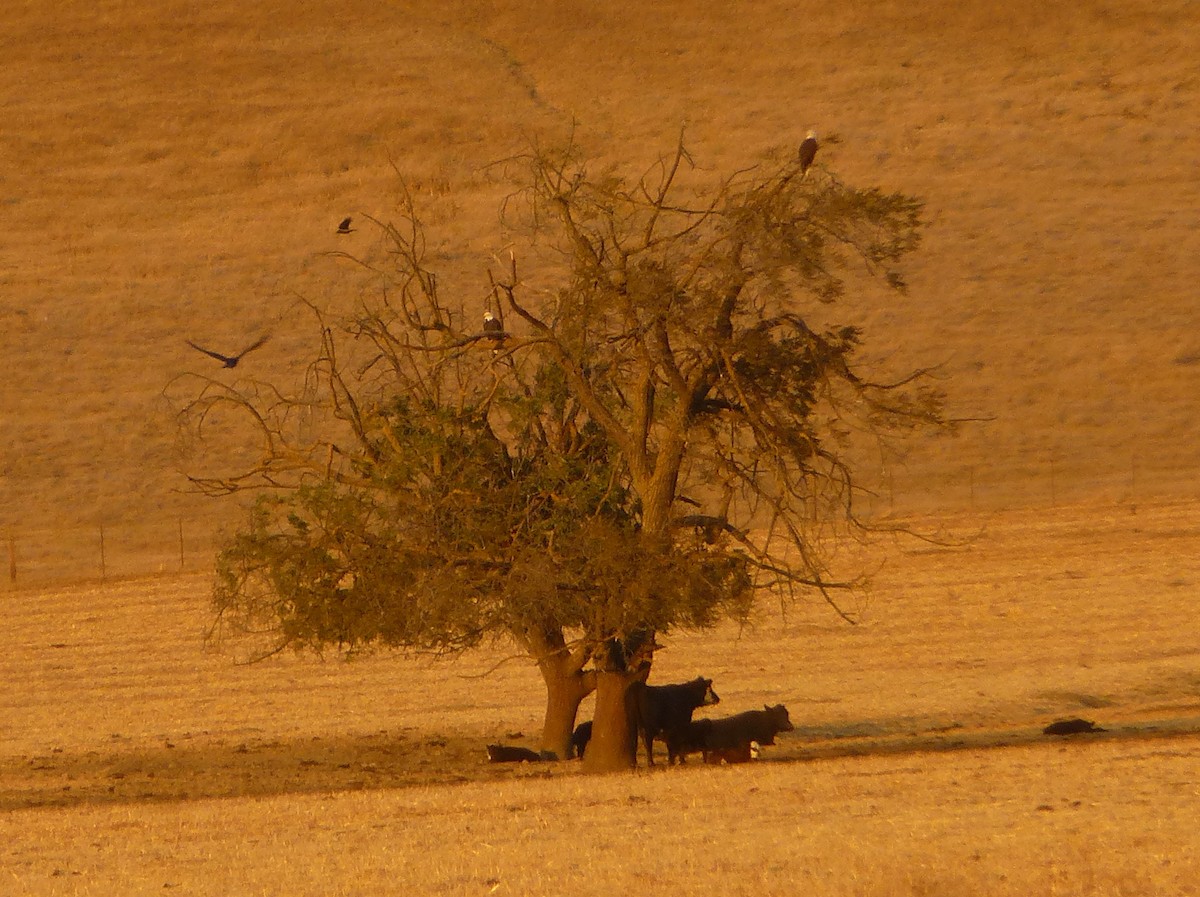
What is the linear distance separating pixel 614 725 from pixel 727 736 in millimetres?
1281

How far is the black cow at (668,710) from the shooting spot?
15.7m

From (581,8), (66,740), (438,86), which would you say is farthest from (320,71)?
(66,740)

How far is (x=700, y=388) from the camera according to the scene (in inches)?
561

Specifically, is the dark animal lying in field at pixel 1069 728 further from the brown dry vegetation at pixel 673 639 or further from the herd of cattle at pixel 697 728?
the herd of cattle at pixel 697 728

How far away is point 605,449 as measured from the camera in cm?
1561

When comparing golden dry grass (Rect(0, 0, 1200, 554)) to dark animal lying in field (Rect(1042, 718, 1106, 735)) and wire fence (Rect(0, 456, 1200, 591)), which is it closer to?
wire fence (Rect(0, 456, 1200, 591))

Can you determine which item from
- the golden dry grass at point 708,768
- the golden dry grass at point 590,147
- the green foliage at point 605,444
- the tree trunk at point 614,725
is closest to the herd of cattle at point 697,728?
the golden dry grass at point 708,768

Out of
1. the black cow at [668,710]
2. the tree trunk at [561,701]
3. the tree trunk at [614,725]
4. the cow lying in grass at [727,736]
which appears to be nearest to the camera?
the tree trunk at [614,725]

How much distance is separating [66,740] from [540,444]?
285 inches

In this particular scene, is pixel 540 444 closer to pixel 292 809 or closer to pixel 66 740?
pixel 292 809

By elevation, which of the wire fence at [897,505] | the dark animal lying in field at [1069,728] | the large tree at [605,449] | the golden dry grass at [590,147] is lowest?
the dark animal lying in field at [1069,728]

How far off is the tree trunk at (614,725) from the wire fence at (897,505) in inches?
642

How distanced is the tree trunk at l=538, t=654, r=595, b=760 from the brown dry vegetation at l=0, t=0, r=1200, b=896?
0.91 metres

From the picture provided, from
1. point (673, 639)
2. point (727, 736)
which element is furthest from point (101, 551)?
point (727, 736)
